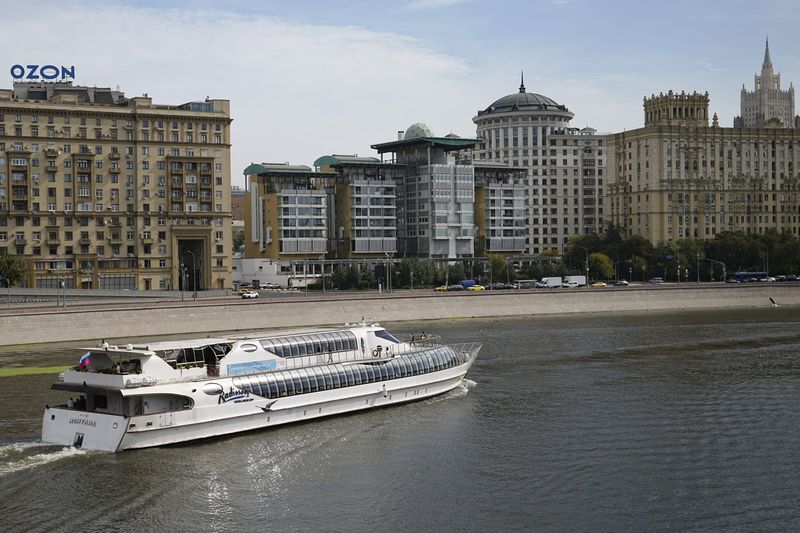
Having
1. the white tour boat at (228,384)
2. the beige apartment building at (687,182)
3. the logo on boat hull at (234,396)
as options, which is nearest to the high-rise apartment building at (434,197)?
the beige apartment building at (687,182)

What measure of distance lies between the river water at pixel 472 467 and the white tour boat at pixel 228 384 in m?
0.94

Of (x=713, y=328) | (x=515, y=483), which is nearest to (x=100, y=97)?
(x=713, y=328)

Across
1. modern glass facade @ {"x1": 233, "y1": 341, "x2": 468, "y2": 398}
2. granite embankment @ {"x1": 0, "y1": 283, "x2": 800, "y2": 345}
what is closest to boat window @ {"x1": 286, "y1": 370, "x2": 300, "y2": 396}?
modern glass facade @ {"x1": 233, "y1": 341, "x2": 468, "y2": 398}

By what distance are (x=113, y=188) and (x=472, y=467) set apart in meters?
102

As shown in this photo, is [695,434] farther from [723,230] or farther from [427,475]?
[723,230]

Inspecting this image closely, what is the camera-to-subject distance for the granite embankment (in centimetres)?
8750

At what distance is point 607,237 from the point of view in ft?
616

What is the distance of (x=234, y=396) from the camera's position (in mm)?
47000

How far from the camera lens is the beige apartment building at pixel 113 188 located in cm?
12812

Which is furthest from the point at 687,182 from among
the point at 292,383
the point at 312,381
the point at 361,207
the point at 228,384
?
the point at 228,384

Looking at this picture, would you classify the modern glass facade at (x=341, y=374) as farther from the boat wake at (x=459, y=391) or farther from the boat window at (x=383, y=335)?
the boat window at (x=383, y=335)

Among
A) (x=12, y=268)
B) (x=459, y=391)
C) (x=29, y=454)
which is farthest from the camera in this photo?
(x=12, y=268)

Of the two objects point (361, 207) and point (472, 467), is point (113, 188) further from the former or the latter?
point (472, 467)

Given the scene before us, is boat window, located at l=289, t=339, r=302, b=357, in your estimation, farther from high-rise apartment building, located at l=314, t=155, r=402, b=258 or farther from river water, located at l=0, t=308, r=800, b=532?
high-rise apartment building, located at l=314, t=155, r=402, b=258
